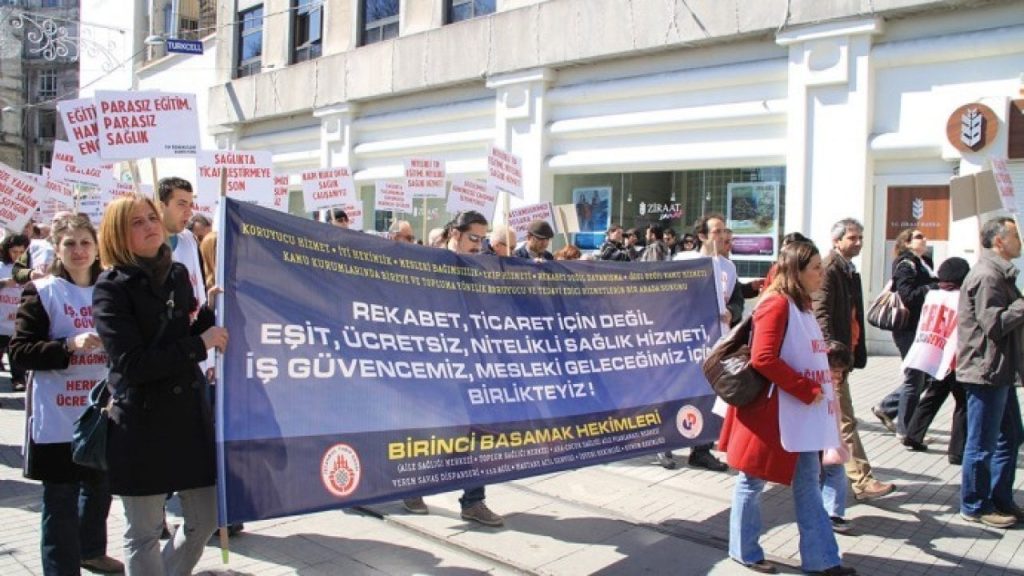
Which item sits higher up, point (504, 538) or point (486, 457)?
point (486, 457)

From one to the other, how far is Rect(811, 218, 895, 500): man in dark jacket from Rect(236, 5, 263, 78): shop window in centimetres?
2195

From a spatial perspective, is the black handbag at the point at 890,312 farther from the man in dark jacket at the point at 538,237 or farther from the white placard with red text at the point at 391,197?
the white placard with red text at the point at 391,197

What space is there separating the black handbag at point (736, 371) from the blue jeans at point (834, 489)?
3.85ft

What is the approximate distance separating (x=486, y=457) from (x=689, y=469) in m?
2.68

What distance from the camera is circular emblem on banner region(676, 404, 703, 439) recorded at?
5.36 m

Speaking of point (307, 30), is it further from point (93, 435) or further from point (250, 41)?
point (93, 435)

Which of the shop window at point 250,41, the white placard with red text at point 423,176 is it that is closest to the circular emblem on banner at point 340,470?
the white placard with red text at point 423,176

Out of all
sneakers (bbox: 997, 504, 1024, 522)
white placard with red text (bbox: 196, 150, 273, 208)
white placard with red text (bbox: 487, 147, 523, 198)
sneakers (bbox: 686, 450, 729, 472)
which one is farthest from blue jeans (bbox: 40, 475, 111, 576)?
sneakers (bbox: 997, 504, 1024, 522)

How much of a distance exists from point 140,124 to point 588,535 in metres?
4.13

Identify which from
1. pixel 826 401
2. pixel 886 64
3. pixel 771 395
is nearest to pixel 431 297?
pixel 771 395

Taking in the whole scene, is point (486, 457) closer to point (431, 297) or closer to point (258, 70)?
point (431, 297)

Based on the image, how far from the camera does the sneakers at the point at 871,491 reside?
5629 millimetres

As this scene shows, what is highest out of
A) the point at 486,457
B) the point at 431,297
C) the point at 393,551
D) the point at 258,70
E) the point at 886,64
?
the point at 258,70

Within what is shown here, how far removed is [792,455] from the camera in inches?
165
